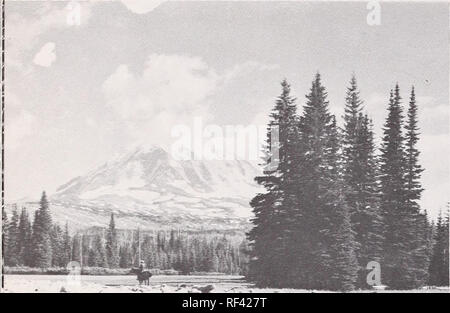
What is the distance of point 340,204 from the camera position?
28047 millimetres

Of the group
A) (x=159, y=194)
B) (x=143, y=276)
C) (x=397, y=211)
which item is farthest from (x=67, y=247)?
(x=397, y=211)

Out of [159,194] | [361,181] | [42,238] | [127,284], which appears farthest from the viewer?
[159,194]

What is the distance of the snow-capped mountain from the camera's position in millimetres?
28219

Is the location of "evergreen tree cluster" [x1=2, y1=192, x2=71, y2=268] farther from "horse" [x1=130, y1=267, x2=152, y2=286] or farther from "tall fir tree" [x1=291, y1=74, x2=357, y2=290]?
"tall fir tree" [x1=291, y1=74, x2=357, y2=290]

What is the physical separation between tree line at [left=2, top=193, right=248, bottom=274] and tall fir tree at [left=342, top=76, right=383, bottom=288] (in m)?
5.09

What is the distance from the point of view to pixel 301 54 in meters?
28.8

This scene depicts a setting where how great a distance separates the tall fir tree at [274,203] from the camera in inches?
1097

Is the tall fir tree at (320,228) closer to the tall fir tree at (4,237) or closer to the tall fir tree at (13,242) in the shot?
the tall fir tree at (13,242)

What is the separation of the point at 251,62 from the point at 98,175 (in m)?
8.38

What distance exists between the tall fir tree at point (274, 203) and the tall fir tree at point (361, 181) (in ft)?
8.92

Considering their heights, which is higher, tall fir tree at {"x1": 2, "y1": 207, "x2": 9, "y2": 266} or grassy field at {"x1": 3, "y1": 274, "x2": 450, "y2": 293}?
tall fir tree at {"x1": 2, "y1": 207, "x2": 9, "y2": 266}

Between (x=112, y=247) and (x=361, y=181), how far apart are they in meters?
11.3

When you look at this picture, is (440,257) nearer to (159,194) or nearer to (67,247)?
(159,194)

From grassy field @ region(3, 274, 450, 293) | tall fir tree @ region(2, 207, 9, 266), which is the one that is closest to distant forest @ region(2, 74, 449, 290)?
tall fir tree @ region(2, 207, 9, 266)
